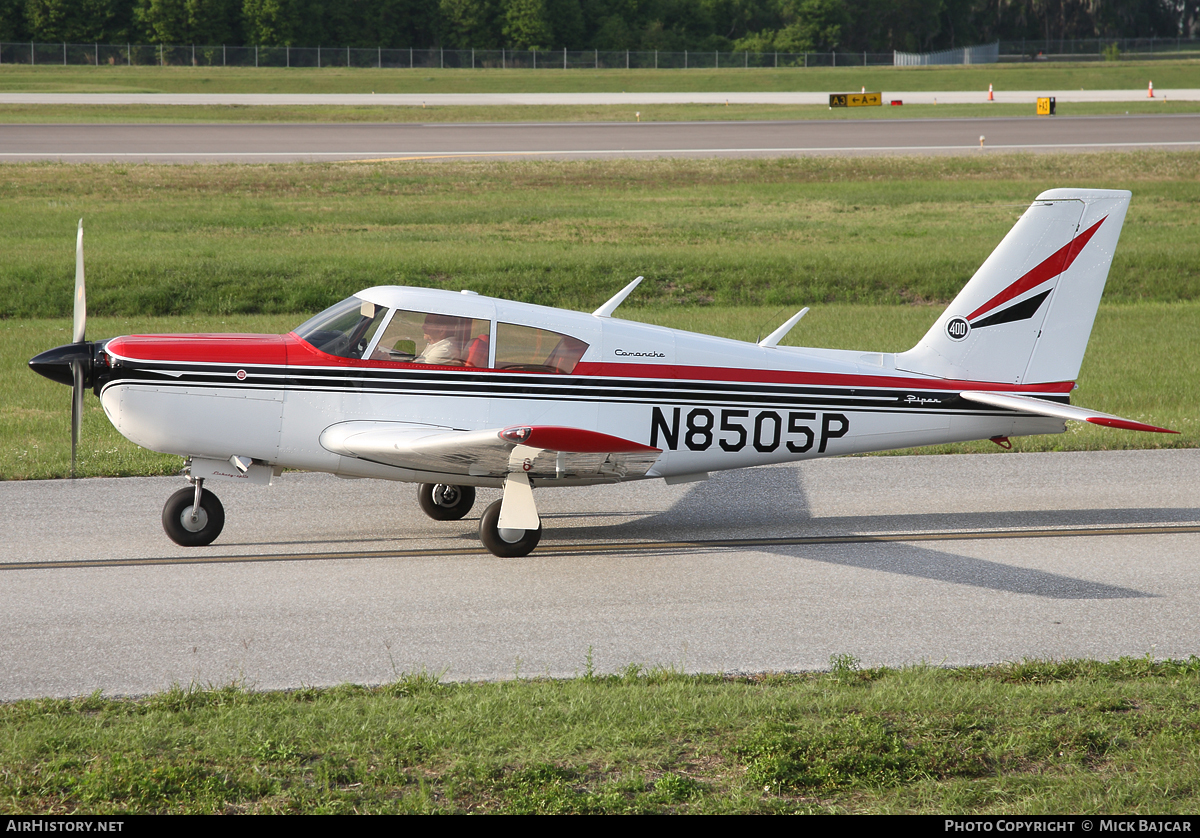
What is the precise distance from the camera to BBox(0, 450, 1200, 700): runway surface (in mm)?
6973

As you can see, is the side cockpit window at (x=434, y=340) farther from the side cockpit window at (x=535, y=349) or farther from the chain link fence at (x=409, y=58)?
the chain link fence at (x=409, y=58)

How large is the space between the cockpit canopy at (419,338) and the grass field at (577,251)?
3788 mm

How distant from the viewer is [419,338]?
9.01 metres

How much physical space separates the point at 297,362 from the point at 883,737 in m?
5.59

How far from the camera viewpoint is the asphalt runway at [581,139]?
37.0m

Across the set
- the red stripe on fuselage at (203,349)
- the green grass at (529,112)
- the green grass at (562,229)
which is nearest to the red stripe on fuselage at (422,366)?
the red stripe on fuselage at (203,349)

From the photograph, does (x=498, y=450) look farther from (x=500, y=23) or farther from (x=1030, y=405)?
(x=500, y=23)

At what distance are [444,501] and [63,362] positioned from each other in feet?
11.3

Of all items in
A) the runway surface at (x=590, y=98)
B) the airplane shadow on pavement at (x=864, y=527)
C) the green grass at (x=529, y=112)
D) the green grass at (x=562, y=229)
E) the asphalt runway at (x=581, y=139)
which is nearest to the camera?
the airplane shadow on pavement at (x=864, y=527)

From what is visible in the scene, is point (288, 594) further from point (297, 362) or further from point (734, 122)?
point (734, 122)

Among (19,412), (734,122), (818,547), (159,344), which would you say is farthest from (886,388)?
(734,122)

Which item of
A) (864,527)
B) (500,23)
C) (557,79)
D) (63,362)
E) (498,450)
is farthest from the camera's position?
(500,23)

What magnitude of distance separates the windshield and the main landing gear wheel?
1741mm

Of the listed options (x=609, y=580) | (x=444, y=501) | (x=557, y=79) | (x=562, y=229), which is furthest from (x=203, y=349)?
(x=557, y=79)
